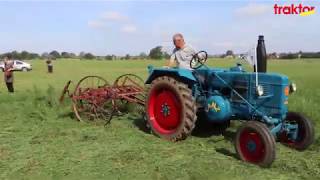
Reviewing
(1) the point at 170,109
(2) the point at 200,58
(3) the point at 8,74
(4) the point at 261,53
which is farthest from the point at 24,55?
(4) the point at 261,53

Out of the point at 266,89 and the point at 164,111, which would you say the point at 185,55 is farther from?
the point at 266,89

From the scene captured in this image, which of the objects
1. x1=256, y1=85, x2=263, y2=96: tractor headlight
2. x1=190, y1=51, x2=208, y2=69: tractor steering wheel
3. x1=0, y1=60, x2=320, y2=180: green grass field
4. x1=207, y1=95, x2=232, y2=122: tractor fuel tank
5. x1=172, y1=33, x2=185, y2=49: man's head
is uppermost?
x1=172, y1=33, x2=185, y2=49: man's head

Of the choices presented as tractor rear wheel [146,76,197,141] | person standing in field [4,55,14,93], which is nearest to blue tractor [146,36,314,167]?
tractor rear wheel [146,76,197,141]

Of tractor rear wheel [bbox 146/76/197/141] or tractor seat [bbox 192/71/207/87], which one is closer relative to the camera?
tractor rear wheel [bbox 146/76/197/141]

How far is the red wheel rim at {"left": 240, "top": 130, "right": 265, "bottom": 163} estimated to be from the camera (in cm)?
587

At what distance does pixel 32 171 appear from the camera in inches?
217

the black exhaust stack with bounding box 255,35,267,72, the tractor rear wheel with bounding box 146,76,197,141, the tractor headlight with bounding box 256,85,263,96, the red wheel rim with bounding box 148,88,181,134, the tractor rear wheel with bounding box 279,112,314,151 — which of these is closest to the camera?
the tractor headlight with bounding box 256,85,263,96

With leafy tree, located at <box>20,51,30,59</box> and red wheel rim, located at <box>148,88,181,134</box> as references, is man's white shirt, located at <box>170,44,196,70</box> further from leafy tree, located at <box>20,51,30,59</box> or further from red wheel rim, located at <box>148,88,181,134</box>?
leafy tree, located at <box>20,51,30,59</box>

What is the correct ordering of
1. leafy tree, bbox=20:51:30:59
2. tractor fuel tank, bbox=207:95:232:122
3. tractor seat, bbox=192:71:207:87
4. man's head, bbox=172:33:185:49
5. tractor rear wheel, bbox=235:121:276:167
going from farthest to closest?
1. leafy tree, bbox=20:51:30:59
2. man's head, bbox=172:33:185:49
3. tractor seat, bbox=192:71:207:87
4. tractor fuel tank, bbox=207:95:232:122
5. tractor rear wheel, bbox=235:121:276:167

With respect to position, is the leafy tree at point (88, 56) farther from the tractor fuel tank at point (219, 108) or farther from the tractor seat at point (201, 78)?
the tractor fuel tank at point (219, 108)

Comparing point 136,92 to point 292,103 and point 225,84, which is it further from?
point 292,103

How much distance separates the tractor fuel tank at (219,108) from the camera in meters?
7.00

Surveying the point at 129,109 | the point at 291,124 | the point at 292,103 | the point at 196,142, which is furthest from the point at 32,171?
the point at 292,103

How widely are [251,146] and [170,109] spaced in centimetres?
210
